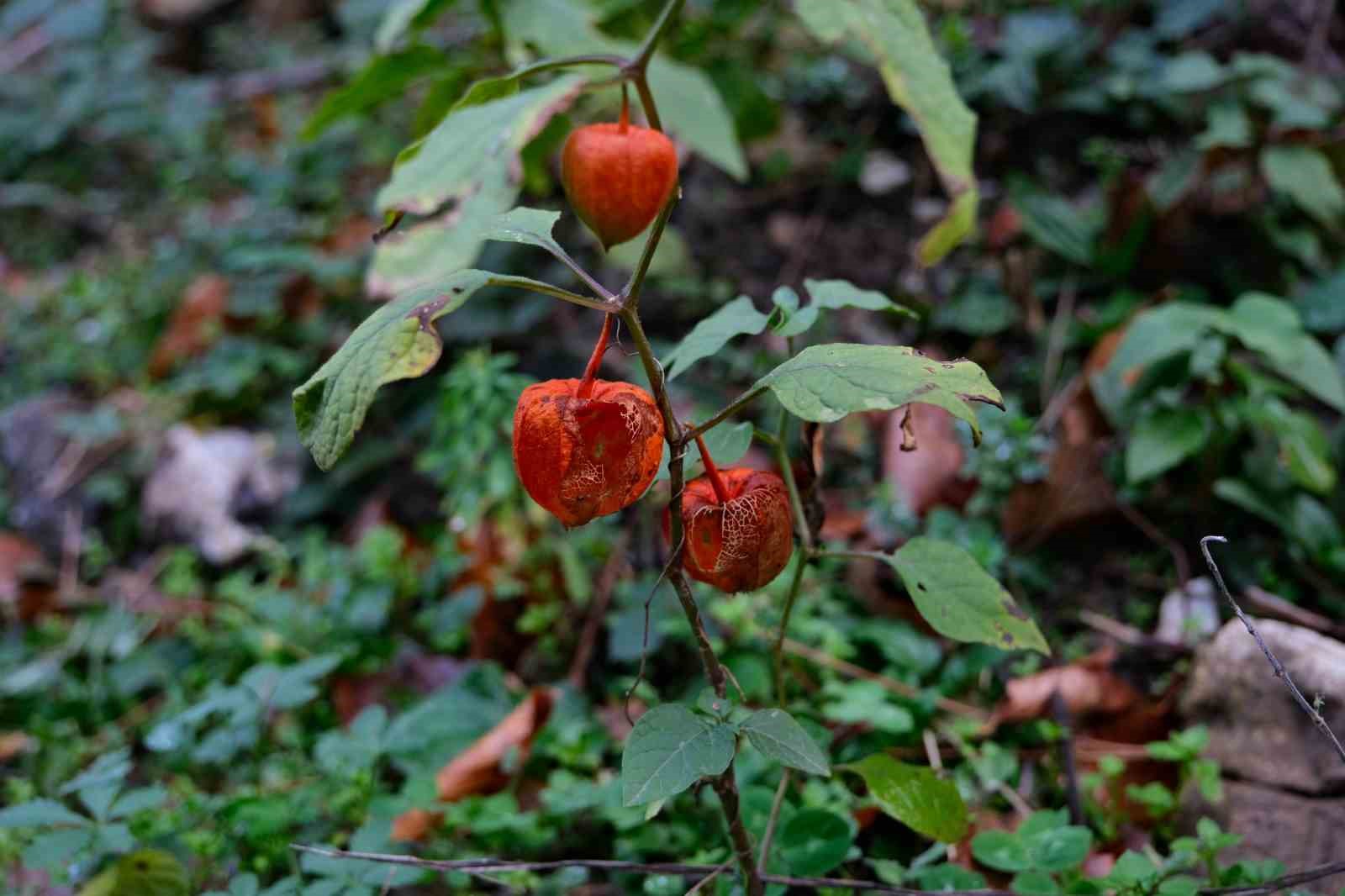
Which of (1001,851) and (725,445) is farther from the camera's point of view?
(1001,851)

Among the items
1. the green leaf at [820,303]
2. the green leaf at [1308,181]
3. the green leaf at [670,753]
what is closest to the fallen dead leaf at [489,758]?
the green leaf at [670,753]

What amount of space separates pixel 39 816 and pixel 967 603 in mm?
1077

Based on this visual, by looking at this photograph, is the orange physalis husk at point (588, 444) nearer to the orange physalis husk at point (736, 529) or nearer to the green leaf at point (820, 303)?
the orange physalis husk at point (736, 529)

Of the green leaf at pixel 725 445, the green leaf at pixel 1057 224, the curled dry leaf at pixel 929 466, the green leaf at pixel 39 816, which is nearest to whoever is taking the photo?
the green leaf at pixel 725 445

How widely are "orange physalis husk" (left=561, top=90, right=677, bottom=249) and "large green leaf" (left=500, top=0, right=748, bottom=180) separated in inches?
41.3

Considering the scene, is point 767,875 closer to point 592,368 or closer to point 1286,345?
point 592,368

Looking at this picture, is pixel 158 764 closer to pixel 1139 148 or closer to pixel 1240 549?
pixel 1240 549

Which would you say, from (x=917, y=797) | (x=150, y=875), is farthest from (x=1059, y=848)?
(x=150, y=875)

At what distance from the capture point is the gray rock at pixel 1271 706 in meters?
1.28

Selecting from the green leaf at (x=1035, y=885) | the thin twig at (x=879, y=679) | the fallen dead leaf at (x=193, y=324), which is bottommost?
the fallen dead leaf at (x=193, y=324)

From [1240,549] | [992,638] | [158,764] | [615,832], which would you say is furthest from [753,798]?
[158,764]

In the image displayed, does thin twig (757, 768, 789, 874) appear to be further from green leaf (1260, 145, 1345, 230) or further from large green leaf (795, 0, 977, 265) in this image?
green leaf (1260, 145, 1345, 230)

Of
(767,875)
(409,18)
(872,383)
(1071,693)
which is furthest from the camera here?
(409,18)

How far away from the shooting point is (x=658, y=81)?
2.16 m
